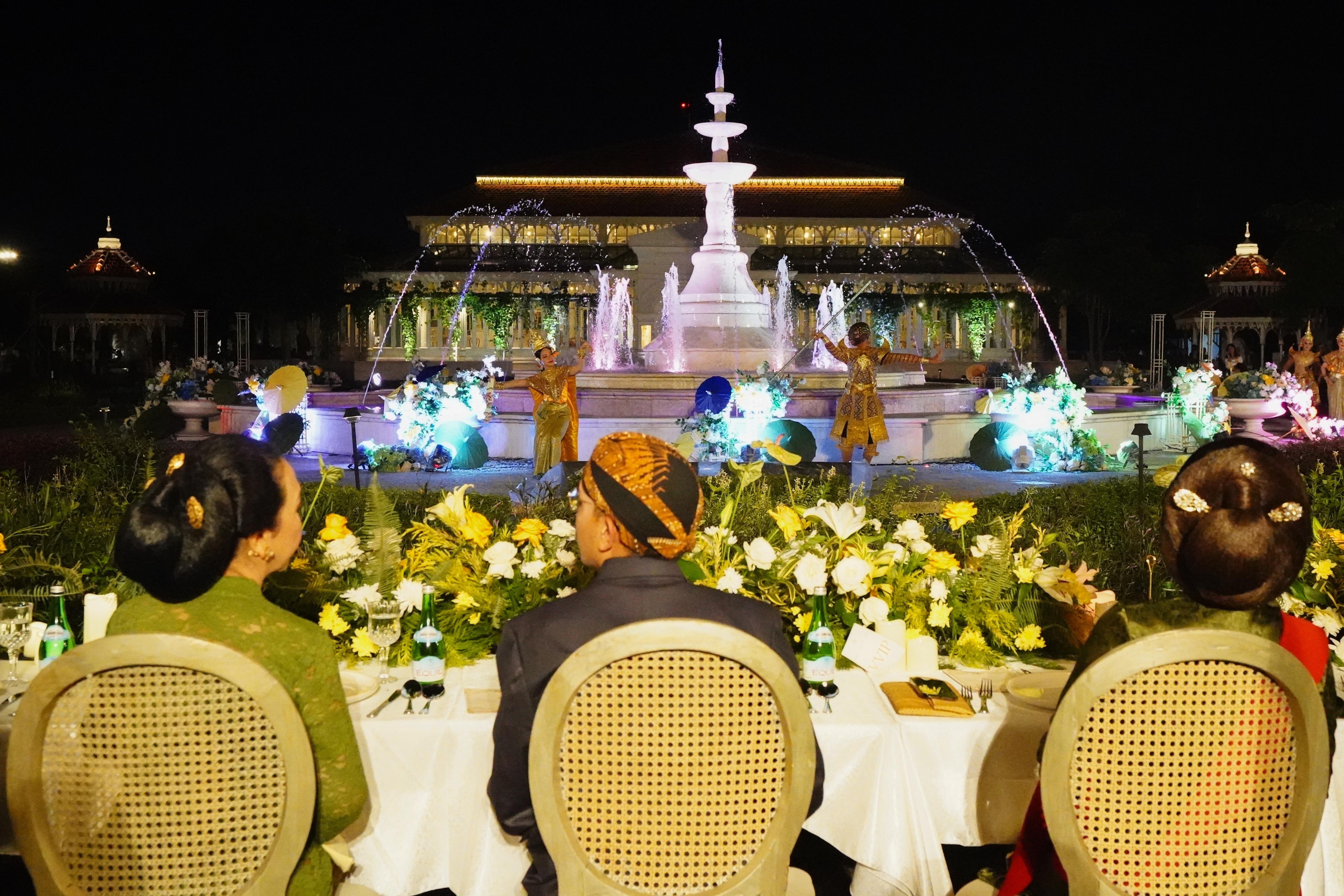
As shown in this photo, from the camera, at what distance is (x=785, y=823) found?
2584 mm

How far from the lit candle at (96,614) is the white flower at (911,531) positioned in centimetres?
247

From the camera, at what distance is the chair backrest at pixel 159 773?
2453 millimetres

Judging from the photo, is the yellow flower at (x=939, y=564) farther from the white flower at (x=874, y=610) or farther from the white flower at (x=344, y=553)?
the white flower at (x=344, y=553)

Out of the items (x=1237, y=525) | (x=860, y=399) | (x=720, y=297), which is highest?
(x=720, y=297)

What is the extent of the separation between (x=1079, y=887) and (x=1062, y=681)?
133 cm

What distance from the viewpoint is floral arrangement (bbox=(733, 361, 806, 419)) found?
15430mm

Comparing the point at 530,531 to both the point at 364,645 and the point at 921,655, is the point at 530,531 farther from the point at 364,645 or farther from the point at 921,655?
the point at 921,655

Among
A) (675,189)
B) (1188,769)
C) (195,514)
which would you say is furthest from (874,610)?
(675,189)

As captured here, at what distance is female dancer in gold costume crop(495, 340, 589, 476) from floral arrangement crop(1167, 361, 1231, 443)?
9.09m

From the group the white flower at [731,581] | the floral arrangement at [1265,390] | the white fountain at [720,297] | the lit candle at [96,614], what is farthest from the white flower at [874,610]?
the white fountain at [720,297]

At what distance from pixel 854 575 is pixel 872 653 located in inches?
9.4

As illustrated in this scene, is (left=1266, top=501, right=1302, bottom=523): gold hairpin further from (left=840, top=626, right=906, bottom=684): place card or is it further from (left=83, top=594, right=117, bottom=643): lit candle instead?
(left=83, top=594, right=117, bottom=643): lit candle

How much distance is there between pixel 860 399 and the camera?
581 inches

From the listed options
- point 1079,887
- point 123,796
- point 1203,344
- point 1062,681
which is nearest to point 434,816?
point 123,796
